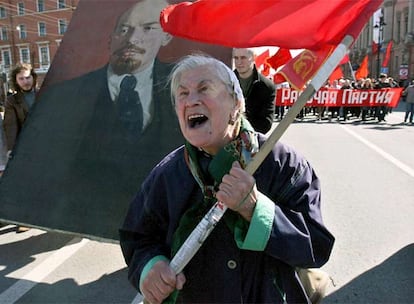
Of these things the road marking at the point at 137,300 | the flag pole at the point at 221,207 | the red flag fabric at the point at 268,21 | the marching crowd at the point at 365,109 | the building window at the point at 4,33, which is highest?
the building window at the point at 4,33

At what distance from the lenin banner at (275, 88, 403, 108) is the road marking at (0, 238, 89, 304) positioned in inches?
554

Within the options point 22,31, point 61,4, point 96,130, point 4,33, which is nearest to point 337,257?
point 96,130

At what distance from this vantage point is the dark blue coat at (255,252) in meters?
1.65

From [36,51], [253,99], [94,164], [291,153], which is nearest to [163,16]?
[291,153]

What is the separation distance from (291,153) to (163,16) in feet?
3.41

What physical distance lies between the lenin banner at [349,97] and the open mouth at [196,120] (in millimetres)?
16092

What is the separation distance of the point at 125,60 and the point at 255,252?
3125 mm

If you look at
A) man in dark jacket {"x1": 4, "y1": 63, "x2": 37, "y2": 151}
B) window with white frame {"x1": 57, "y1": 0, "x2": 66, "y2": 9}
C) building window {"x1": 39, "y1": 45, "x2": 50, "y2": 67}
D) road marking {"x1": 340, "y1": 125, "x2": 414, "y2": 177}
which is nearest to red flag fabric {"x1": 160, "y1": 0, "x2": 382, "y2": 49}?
man in dark jacket {"x1": 4, "y1": 63, "x2": 37, "y2": 151}

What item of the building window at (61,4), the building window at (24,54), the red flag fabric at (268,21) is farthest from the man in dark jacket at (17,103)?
the building window at (24,54)

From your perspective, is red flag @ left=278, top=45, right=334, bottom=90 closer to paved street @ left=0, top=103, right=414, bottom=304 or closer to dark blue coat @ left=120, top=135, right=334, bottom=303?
dark blue coat @ left=120, top=135, right=334, bottom=303

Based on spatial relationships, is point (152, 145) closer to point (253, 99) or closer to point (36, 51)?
point (253, 99)

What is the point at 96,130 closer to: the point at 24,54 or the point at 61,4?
the point at 61,4

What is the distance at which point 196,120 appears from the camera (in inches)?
67.7

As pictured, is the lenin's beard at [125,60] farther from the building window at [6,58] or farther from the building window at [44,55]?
the building window at [6,58]
